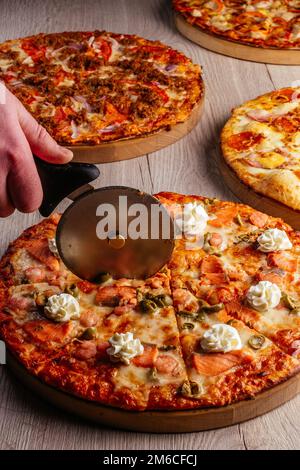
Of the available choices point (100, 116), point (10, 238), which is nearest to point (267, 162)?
point (100, 116)

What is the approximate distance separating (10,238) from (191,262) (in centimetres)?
94

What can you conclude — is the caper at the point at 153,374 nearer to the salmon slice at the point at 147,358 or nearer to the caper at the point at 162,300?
the salmon slice at the point at 147,358

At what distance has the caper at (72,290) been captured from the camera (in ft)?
10.1

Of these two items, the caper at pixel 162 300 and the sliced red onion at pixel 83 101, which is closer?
the caper at pixel 162 300

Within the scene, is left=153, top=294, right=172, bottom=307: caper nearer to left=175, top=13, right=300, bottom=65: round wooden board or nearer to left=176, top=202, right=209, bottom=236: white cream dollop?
left=176, top=202, right=209, bottom=236: white cream dollop

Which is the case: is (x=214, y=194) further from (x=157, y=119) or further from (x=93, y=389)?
(x=93, y=389)

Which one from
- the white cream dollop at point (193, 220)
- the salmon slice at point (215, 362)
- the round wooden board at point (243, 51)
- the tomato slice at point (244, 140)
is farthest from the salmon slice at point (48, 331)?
the round wooden board at point (243, 51)

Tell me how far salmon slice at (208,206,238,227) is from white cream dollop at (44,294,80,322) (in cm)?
79

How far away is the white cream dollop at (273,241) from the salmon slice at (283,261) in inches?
1.0

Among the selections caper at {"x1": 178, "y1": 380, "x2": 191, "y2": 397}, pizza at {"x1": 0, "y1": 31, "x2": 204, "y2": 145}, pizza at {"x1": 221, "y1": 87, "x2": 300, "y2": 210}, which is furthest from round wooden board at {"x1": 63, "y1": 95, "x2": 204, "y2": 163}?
caper at {"x1": 178, "y1": 380, "x2": 191, "y2": 397}

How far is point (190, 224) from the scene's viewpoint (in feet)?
11.2

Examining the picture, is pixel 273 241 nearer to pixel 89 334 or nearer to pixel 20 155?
pixel 89 334

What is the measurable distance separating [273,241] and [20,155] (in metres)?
1.20

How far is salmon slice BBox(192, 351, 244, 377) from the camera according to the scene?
2775 mm
